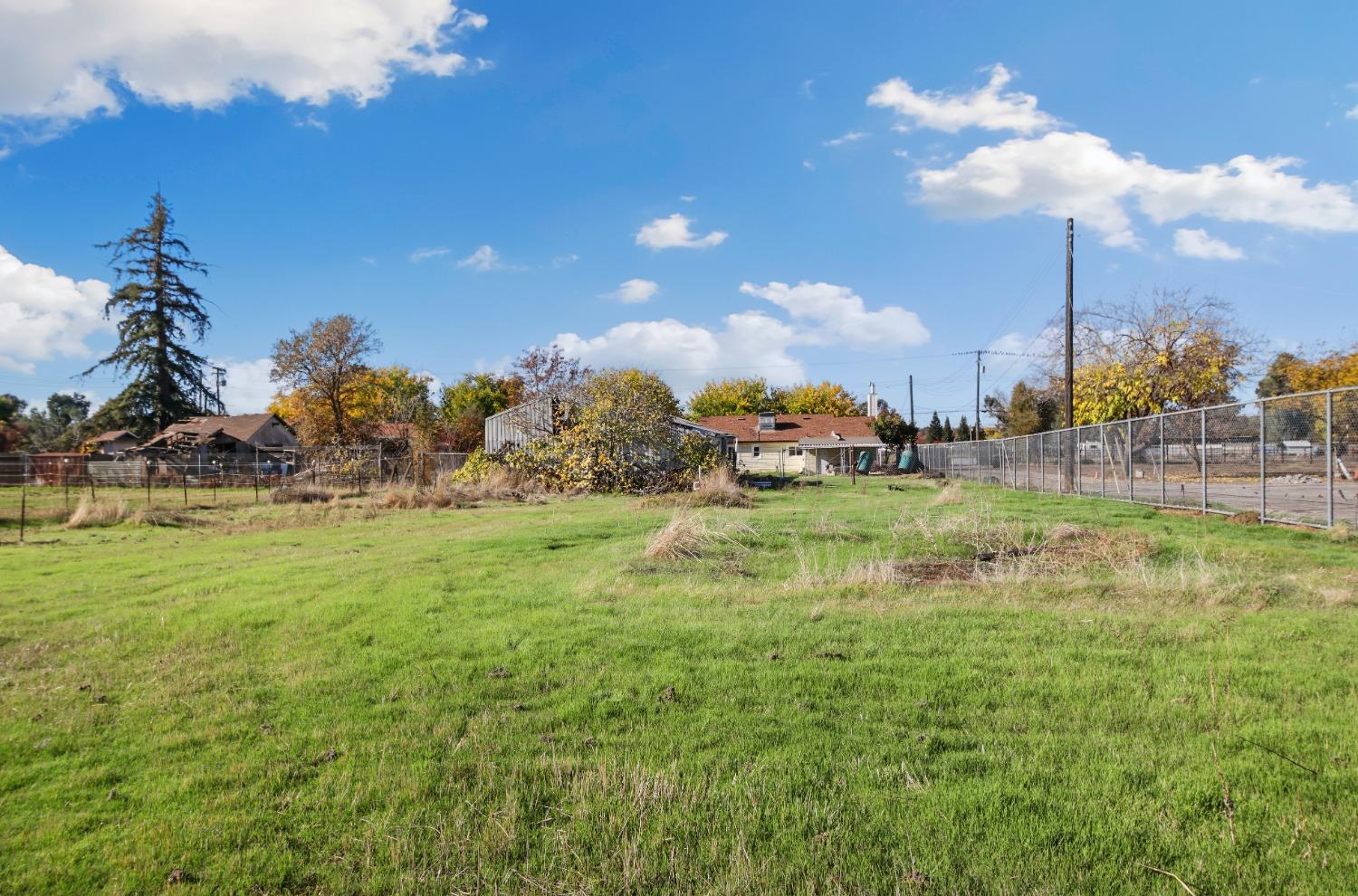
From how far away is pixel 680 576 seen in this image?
9125 mm

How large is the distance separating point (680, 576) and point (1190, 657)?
17.2ft

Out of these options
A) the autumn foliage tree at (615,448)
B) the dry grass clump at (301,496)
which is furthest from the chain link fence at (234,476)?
the autumn foliage tree at (615,448)

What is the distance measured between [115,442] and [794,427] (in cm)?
5189

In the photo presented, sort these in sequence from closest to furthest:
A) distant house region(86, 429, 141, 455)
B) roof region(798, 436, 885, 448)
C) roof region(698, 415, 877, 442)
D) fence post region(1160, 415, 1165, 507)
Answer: fence post region(1160, 415, 1165, 507) < distant house region(86, 429, 141, 455) < roof region(798, 436, 885, 448) < roof region(698, 415, 877, 442)

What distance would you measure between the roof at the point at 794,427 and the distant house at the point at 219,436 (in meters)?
33.4

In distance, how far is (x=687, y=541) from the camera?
35.8 feet

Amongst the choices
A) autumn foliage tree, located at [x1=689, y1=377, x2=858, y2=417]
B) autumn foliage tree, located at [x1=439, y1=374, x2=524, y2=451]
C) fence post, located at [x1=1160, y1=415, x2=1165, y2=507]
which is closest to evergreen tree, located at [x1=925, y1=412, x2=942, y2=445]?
autumn foliage tree, located at [x1=689, y1=377, x2=858, y2=417]

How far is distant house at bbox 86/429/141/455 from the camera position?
54.0 metres

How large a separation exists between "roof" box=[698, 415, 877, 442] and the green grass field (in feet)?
174

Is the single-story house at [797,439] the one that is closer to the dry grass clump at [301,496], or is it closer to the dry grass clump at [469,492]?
the dry grass clump at [469,492]

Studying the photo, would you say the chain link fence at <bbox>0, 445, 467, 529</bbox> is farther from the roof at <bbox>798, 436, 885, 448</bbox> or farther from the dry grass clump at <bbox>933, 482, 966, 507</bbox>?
the roof at <bbox>798, 436, 885, 448</bbox>

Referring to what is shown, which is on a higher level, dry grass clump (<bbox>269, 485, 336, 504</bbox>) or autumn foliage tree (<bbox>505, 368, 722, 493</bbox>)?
autumn foliage tree (<bbox>505, 368, 722, 493</bbox>)

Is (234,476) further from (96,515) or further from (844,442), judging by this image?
(844,442)

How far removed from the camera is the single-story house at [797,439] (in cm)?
5900
